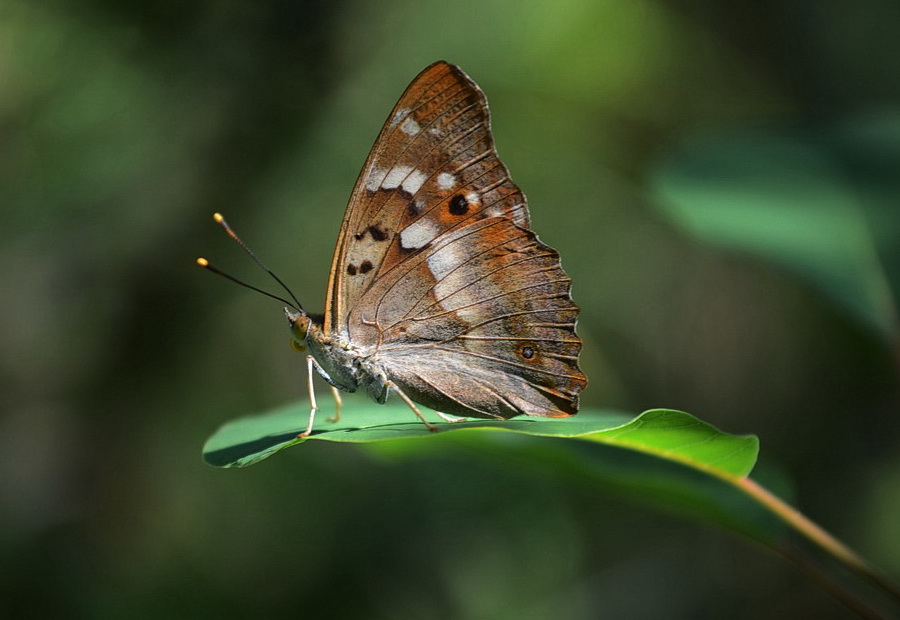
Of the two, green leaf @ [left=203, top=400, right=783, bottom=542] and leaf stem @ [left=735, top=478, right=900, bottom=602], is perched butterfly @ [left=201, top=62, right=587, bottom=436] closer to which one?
green leaf @ [left=203, top=400, right=783, bottom=542]

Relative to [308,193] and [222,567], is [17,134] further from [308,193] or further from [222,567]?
[222,567]

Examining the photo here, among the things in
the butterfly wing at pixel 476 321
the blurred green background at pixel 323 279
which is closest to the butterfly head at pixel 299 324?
the butterfly wing at pixel 476 321

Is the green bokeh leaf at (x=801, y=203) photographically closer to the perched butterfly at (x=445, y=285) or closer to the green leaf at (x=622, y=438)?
the perched butterfly at (x=445, y=285)

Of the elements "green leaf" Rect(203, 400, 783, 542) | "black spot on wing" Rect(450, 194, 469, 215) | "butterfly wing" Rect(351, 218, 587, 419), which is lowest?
"green leaf" Rect(203, 400, 783, 542)

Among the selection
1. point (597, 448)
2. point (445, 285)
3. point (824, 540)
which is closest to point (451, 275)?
point (445, 285)

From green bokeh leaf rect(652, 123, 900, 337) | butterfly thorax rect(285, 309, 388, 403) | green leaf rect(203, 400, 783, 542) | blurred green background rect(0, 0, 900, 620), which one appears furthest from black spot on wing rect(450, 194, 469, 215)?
blurred green background rect(0, 0, 900, 620)

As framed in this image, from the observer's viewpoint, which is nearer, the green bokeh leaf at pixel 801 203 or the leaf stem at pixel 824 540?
the leaf stem at pixel 824 540
